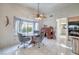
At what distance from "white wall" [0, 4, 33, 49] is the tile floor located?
0.49 ft

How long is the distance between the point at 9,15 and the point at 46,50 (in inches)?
39.5

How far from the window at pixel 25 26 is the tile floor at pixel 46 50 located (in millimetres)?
324

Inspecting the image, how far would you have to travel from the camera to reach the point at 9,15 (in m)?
2.23

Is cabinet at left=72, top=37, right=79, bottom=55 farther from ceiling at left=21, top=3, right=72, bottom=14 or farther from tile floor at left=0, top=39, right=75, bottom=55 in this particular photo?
ceiling at left=21, top=3, right=72, bottom=14

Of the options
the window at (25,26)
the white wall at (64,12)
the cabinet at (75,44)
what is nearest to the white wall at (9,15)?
the window at (25,26)

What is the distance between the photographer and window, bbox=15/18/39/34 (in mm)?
2236

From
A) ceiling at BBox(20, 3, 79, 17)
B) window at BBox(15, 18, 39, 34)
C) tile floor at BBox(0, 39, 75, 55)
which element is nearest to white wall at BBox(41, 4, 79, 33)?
ceiling at BBox(20, 3, 79, 17)

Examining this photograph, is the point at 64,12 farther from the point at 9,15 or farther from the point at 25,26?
the point at 9,15

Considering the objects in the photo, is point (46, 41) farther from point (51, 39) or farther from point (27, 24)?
point (27, 24)

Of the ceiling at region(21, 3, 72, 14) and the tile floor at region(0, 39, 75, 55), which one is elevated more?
the ceiling at region(21, 3, 72, 14)

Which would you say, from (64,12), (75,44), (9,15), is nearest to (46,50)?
(75,44)

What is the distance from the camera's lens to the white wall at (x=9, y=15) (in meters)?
2.21

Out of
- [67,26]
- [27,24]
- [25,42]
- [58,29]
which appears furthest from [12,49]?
[67,26]

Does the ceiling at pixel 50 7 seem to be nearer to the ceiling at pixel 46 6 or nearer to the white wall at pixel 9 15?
the ceiling at pixel 46 6
